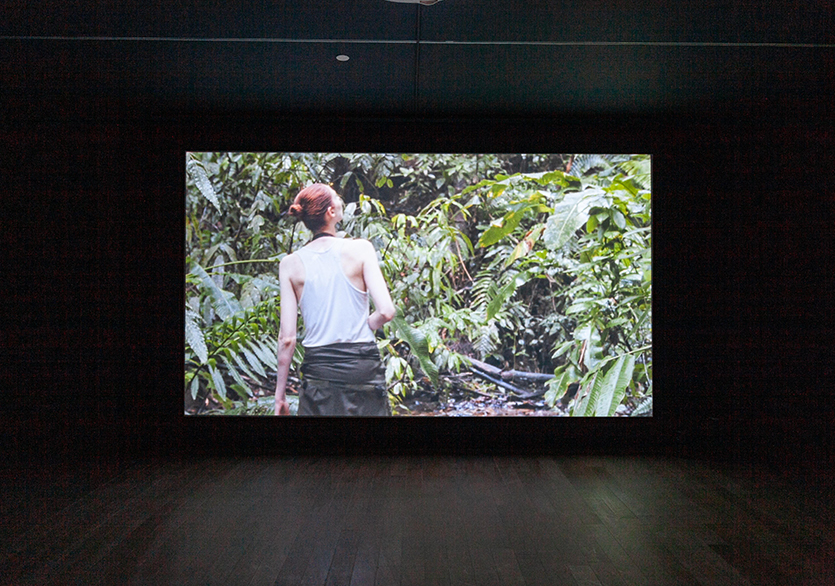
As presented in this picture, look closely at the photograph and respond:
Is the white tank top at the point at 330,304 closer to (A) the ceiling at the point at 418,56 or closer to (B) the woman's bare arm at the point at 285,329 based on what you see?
(B) the woman's bare arm at the point at 285,329

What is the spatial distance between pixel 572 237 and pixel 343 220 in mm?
1703

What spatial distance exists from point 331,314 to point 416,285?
2.18ft

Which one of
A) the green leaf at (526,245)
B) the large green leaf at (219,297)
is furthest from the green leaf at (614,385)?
the large green leaf at (219,297)

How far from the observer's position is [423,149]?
207 inches

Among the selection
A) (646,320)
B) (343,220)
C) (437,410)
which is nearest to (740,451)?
(646,320)

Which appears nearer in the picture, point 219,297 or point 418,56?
point 418,56

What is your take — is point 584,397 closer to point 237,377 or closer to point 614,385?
point 614,385

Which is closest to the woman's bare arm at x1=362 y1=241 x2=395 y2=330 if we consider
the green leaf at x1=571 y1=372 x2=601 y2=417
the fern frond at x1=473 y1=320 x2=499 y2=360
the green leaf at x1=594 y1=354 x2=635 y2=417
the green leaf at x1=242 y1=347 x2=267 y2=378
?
the fern frond at x1=473 y1=320 x2=499 y2=360

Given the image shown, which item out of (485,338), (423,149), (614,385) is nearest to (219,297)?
(423,149)

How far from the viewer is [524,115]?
17.0 ft

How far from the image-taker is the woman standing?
205 inches

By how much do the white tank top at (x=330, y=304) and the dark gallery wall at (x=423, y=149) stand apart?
64 cm

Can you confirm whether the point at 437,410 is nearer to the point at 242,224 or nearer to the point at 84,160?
the point at 242,224

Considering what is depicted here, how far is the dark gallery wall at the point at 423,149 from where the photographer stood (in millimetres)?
5078
